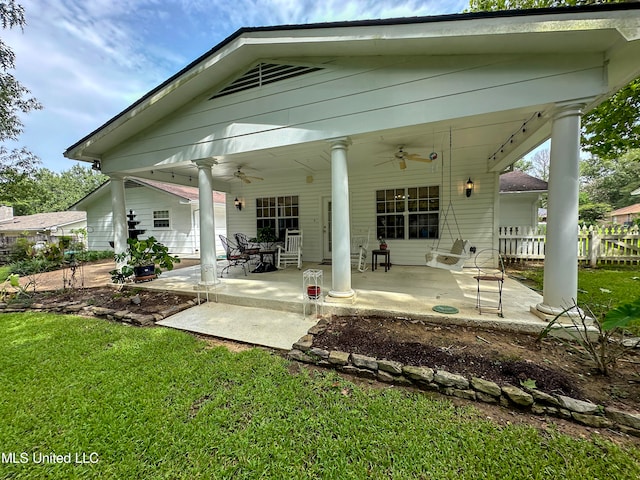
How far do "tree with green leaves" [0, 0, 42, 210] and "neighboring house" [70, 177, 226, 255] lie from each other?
233cm

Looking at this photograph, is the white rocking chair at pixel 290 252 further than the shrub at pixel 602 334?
Yes

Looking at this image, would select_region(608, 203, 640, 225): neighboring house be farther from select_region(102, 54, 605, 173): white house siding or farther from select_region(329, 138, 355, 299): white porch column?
select_region(329, 138, 355, 299): white porch column

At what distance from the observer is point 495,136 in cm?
459

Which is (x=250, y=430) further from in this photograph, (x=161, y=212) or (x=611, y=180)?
(x=611, y=180)

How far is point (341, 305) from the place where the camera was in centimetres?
351

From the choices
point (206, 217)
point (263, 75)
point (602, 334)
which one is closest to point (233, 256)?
point (206, 217)

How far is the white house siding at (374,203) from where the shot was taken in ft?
20.4

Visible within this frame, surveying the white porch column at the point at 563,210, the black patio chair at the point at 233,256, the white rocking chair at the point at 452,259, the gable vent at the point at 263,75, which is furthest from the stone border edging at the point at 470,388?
the black patio chair at the point at 233,256

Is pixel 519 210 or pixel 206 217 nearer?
pixel 206 217

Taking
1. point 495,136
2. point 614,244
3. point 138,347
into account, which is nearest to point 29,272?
point 138,347

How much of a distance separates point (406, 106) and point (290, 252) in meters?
4.69

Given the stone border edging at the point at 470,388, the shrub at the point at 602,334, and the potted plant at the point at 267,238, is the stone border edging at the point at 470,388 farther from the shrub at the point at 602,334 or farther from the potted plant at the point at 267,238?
the potted plant at the point at 267,238

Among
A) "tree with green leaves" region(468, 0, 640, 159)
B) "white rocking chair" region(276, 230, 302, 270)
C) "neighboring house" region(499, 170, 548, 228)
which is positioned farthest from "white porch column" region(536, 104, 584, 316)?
"neighboring house" region(499, 170, 548, 228)

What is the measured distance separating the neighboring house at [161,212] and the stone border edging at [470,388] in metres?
10.3
